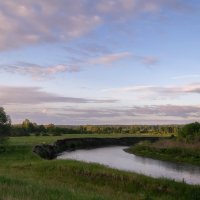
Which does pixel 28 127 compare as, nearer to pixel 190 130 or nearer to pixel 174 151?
pixel 190 130

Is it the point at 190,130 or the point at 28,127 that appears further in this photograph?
the point at 28,127

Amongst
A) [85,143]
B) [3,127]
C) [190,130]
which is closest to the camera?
[3,127]

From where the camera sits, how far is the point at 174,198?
963 inches

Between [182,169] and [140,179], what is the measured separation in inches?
848

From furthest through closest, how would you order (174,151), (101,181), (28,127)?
(28,127) < (174,151) < (101,181)

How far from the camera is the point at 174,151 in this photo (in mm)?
67438

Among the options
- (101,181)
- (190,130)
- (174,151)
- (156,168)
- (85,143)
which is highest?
(190,130)

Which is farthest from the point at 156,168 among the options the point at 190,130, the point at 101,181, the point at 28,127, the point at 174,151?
the point at 28,127

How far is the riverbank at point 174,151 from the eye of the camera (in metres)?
60.5

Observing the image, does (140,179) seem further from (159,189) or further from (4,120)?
(4,120)

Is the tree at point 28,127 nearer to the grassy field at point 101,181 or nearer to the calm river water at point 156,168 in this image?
the calm river water at point 156,168

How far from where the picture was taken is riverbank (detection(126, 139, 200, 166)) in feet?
199

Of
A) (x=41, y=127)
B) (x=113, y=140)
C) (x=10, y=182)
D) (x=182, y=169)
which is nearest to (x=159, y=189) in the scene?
(x=10, y=182)

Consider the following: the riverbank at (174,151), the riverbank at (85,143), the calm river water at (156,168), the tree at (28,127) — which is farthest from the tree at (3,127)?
the tree at (28,127)
